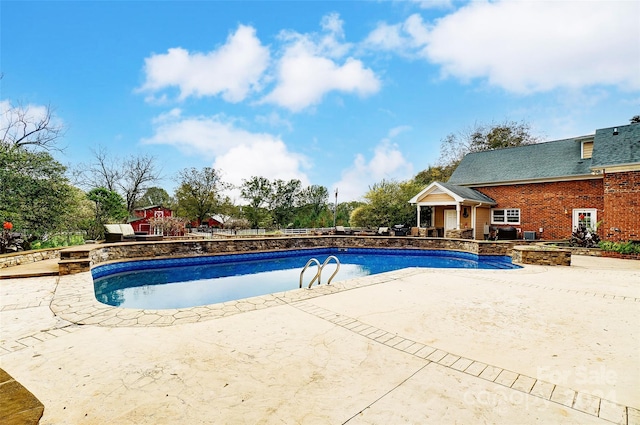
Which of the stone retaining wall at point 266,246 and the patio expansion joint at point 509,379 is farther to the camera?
the stone retaining wall at point 266,246

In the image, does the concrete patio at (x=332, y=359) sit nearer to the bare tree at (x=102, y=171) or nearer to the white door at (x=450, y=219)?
the white door at (x=450, y=219)

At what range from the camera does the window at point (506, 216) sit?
55.5ft

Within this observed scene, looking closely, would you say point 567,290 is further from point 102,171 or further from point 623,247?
point 102,171

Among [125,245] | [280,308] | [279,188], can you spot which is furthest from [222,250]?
[279,188]

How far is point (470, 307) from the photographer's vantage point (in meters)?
4.71

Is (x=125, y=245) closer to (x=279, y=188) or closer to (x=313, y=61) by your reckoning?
(x=313, y=61)

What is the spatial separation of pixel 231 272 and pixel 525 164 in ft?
55.7

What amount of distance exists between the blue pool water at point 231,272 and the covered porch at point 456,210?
2.70 metres

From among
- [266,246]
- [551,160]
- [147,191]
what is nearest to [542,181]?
[551,160]

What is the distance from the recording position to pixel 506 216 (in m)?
17.3

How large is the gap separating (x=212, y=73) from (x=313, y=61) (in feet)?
15.2

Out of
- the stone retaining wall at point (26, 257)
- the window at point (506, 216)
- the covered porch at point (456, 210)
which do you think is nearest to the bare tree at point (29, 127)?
the stone retaining wall at point (26, 257)

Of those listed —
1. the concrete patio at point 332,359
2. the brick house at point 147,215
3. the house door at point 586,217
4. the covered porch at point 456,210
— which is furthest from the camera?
the brick house at point 147,215

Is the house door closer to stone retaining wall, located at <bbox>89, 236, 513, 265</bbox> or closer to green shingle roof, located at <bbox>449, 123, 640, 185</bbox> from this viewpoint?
green shingle roof, located at <bbox>449, 123, 640, 185</bbox>
